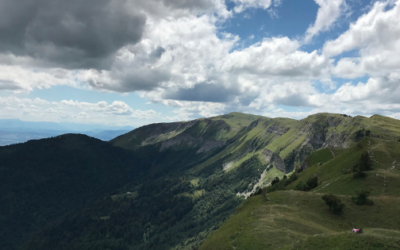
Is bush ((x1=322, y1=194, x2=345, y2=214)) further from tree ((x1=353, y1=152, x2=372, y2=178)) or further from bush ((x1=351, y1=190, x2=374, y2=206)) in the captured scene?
tree ((x1=353, y1=152, x2=372, y2=178))

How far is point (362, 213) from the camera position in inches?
Result: 2514

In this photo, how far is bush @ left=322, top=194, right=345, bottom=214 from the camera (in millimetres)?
65000

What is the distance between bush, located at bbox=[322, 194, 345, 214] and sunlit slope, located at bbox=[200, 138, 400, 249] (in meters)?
1.44

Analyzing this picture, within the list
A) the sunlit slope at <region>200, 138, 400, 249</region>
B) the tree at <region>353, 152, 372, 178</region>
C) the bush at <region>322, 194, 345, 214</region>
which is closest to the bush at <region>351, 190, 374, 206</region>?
the sunlit slope at <region>200, 138, 400, 249</region>

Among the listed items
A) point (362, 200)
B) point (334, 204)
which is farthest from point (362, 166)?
point (334, 204)

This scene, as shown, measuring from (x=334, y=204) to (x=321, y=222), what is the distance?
8.30 metres

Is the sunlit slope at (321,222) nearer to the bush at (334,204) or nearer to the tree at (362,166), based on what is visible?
the bush at (334,204)

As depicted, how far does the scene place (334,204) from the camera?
2594 inches

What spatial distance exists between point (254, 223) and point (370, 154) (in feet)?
270

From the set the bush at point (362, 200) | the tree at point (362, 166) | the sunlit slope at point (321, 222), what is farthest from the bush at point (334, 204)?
the tree at point (362, 166)

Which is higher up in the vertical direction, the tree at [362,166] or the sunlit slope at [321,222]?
the tree at [362,166]

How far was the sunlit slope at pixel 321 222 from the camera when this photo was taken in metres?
41.8

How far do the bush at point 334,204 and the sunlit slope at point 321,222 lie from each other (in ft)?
4.73

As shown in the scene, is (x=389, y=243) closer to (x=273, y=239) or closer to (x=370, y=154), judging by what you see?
(x=273, y=239)
